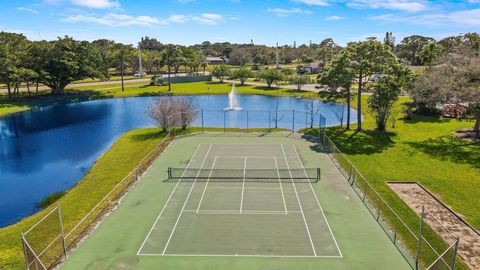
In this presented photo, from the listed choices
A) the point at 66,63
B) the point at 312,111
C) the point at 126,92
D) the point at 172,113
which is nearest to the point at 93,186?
the point at 172,113

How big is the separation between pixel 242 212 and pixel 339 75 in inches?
908

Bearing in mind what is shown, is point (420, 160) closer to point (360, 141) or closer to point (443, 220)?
point (360, 141)

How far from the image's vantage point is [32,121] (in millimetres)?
54875

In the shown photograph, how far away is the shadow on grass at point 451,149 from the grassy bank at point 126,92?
1400 inches

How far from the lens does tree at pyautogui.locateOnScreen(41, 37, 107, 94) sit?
70062 millimetres

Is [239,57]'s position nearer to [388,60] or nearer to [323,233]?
[388,60]

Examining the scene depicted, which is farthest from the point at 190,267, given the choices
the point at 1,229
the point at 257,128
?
the point at 257,128

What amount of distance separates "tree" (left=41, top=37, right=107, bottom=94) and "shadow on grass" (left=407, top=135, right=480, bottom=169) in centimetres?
6225

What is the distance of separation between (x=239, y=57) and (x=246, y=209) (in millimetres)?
132761

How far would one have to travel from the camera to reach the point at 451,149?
115 ft

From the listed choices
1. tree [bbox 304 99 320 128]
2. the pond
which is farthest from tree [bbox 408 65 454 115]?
the pond

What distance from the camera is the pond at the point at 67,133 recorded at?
29.3 metres

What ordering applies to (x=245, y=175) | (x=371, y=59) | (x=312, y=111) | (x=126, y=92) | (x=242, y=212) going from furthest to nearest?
(x=126, y=92) → (x=312, y=111) → (x=371, y=59) → (x=245, y=175) → (x=242, y=212)

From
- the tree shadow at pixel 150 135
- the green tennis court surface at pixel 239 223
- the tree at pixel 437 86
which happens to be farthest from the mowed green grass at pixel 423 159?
the tree shadow at pixel 150 135
